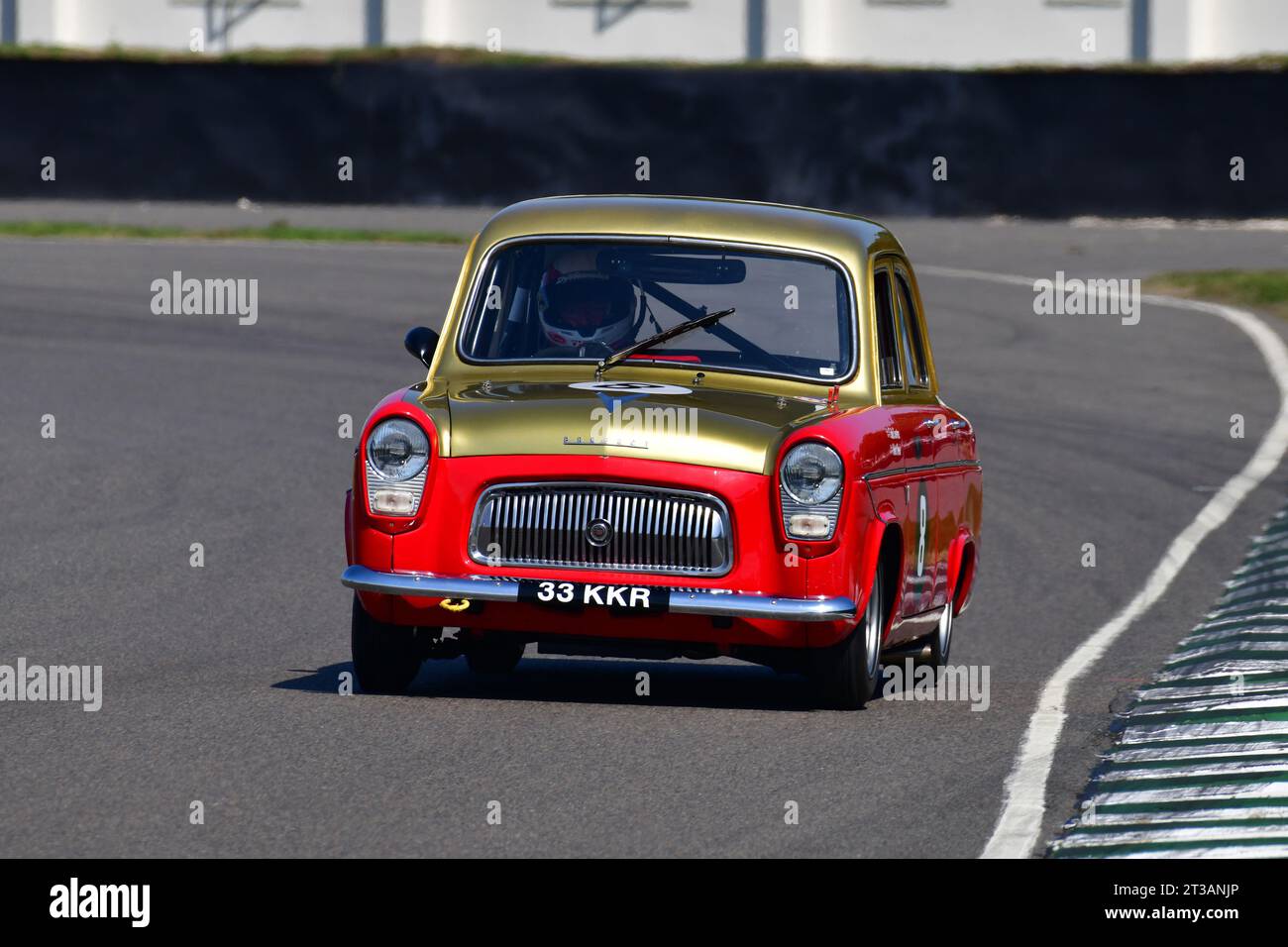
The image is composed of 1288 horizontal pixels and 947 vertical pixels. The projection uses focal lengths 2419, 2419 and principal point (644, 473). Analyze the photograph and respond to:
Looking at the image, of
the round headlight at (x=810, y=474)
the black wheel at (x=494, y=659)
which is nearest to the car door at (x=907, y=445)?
the round headlight at (x=810, y=474)

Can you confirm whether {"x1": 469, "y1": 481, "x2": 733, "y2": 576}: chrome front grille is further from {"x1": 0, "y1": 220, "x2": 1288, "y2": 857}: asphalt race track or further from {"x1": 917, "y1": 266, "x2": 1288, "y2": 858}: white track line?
{"x1": 917, "y1": 266, "x2": 1288, "y2": 858}: white track line

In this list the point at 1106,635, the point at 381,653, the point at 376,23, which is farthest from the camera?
the point at 376,23

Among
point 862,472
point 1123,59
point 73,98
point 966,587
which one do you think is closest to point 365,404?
point 966,587

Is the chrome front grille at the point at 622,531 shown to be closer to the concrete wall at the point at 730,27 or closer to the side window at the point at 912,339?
the side window at the point at 912,339

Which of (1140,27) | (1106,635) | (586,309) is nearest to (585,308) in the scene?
(586,309)

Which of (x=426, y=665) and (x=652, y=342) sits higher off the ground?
(x=652, y=342)

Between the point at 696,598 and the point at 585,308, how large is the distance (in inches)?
63.4

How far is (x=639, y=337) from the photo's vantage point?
8.98m

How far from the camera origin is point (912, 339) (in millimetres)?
9867

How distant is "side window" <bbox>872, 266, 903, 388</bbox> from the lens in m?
9.16

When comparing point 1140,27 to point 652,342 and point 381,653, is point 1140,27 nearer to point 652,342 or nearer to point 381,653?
point 652,342

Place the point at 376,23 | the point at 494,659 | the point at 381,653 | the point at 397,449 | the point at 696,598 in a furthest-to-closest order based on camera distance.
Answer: the point at 376,23 → the point at 494,659 → the point at 381,653 → the point at 397,449 → the point at 696,598

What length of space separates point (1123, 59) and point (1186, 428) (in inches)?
1019

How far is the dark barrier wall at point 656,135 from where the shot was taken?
30828 mm
